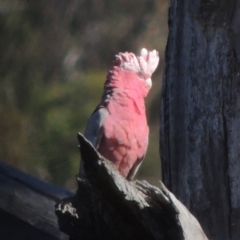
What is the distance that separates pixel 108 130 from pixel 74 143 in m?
1.59

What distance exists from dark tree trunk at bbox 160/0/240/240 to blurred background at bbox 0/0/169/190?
232cm

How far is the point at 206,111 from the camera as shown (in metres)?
1.83

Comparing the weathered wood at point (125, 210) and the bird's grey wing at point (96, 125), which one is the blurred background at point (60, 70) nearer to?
the bird's grey wing at point (96, 125)

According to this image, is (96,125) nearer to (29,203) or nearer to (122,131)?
(122,131)

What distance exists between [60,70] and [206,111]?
3.31 metres

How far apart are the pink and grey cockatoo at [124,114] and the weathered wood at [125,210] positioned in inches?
36.3

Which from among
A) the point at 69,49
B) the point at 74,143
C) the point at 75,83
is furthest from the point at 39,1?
the point at 74,143

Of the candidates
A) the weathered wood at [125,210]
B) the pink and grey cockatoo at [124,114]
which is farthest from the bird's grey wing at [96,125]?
the weathered wood at [125,210]

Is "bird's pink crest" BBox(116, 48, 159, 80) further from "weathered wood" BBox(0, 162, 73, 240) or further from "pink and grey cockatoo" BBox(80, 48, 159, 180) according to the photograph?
"weathered wood" BBox(0, 162, 73, 240)

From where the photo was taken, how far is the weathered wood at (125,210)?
1531 mm

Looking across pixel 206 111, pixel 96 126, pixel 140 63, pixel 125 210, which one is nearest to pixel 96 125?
pixel 96 126

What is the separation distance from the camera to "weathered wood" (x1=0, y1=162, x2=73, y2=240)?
2.22 meters

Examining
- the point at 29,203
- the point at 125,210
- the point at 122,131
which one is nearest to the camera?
the point at 125,210

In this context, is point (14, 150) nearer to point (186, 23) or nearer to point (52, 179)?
point (52, 179)
